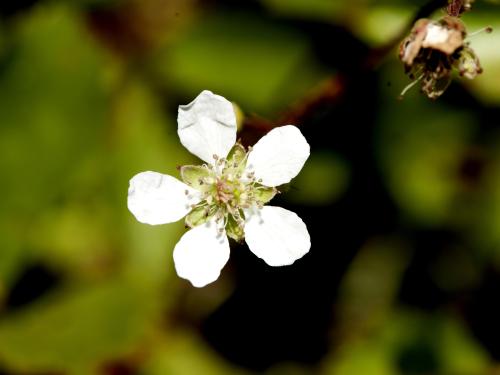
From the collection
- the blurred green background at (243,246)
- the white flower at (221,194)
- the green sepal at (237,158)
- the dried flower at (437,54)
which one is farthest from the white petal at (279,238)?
the blurred green background at (243,246)

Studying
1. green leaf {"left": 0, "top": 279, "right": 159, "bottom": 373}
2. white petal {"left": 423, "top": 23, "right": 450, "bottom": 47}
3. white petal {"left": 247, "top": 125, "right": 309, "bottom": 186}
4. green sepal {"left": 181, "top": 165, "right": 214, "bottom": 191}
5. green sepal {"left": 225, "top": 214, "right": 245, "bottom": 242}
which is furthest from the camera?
green leaf {"left": 0, "top": 279, "right": 159, "bottom": 373}

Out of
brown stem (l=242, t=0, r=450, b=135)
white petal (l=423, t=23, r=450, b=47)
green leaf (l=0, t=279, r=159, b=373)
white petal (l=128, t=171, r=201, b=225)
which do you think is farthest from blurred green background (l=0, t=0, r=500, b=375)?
white petal (l=423, t=23, r=450, b=47)

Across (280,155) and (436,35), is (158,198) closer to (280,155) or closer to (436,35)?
(280,155)

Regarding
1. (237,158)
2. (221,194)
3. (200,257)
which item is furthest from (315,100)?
(200,257)

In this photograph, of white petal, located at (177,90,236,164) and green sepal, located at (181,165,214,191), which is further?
green sepal, located at (181,165,214,191)

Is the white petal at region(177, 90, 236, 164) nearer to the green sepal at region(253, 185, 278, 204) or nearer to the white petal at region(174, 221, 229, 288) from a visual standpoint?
the green sepal at region(253, 185, 278, 204)

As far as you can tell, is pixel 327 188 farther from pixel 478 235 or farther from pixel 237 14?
pixel 237 14
